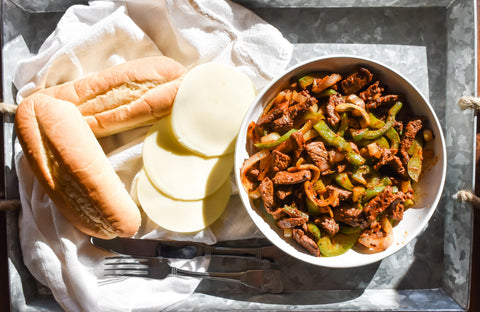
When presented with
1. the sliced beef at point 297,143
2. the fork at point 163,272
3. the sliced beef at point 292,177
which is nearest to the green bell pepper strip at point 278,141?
the sliced beef at point 297,143

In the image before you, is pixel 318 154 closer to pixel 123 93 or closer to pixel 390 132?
pixel 390 132

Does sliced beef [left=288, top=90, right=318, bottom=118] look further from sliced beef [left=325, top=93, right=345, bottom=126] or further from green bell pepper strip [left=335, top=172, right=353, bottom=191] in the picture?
green bell pepper strip [left=335, top=172, right=353, bottom=191]

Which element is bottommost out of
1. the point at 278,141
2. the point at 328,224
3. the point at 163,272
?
the point at 163,272

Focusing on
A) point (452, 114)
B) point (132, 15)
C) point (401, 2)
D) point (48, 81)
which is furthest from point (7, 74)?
point (452, 114)

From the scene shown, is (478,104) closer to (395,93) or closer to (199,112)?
(395,93)

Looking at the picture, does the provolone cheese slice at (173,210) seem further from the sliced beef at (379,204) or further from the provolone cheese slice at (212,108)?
the sliced beef at (379,204)

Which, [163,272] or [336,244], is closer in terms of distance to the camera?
[336,244]

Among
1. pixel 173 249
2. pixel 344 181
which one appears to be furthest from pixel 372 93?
pixel 173 249
